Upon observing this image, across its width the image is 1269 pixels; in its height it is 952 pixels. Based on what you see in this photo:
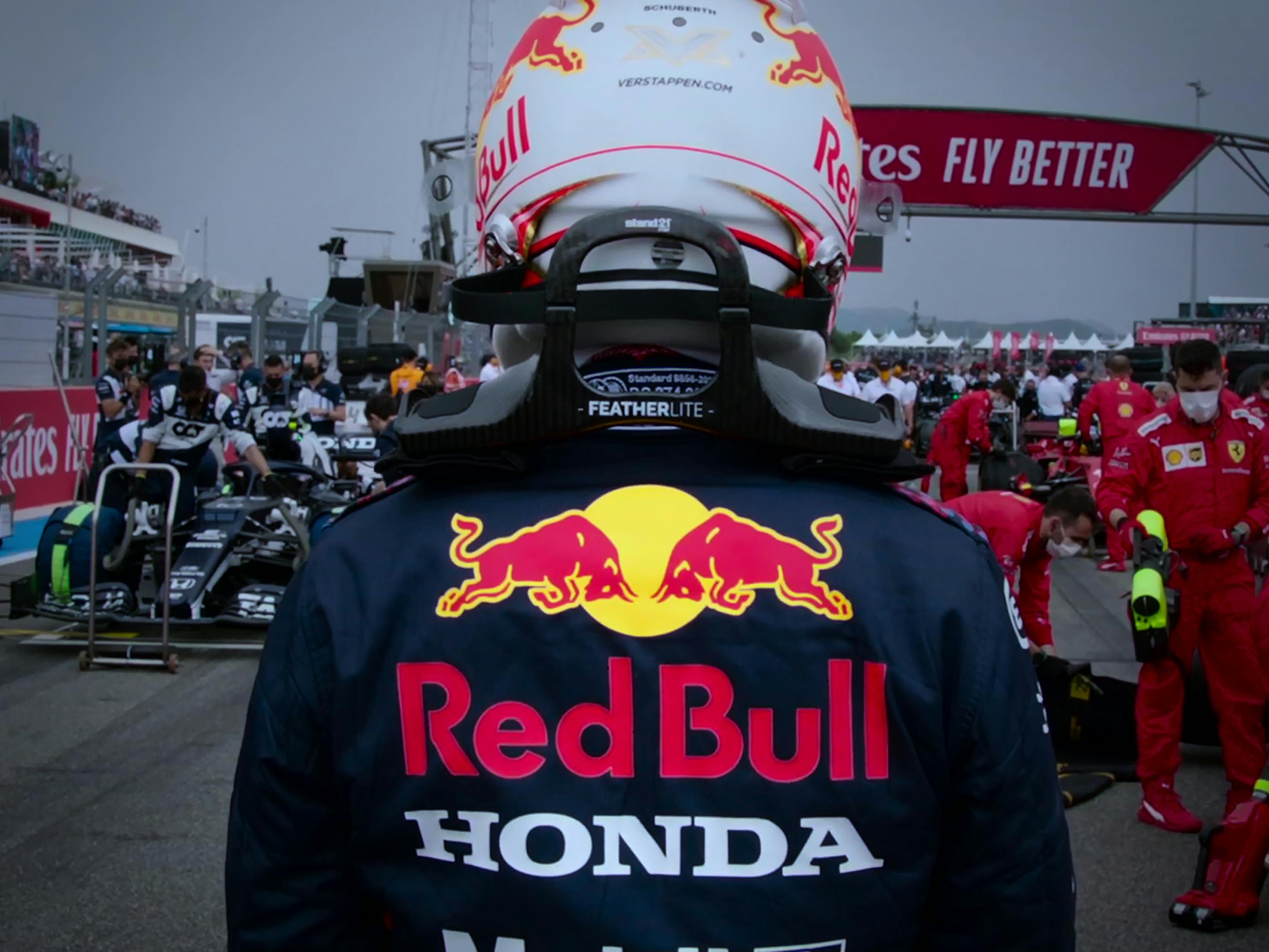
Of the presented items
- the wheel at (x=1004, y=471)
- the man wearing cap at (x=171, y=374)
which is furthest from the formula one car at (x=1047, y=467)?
the man wearing cap at (x=171, y=374)

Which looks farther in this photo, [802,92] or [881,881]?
[802,92]

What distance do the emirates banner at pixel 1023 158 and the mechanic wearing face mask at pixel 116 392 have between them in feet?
24.2

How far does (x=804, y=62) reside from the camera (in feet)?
5.35

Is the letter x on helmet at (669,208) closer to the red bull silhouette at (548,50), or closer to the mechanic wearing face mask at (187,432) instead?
the red bull silhouette at (548,50)

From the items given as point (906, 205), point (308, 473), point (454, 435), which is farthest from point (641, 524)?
point (906, 205)

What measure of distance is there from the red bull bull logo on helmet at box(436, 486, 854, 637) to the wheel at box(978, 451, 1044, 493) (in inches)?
499

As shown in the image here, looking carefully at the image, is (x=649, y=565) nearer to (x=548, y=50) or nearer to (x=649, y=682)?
(x=649, y=682)

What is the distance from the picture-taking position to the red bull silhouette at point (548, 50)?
160 cm

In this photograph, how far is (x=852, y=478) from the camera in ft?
4.24

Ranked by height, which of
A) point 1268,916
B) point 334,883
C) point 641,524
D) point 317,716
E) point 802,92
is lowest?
point 1268,916

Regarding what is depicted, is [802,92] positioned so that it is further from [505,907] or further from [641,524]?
[505,907]

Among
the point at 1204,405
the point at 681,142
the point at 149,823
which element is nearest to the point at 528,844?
the point at 681,142

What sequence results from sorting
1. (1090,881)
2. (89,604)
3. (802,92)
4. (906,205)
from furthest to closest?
(906,205) → (89,604) → (1090,881) → (802,92)

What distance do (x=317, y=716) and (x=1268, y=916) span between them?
162 inches
